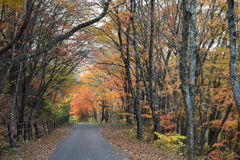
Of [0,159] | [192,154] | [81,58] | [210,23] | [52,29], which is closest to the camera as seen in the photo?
[0,159]

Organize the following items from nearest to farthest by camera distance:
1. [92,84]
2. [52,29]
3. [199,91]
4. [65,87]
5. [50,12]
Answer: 1. [50,12]
2. [52,29]
3. [199,91]
4. [65,87]
5. [92,84]

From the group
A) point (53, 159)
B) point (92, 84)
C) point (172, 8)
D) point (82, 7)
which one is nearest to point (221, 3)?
point (172, 8)

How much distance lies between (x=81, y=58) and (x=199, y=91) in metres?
9.85

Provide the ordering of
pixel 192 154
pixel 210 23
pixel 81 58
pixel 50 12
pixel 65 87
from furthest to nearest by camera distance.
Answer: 1. pixel 65 87
2. pixel 81 58
3. pixel 50 12
4. pixel 210 23
5. pixel 192 154

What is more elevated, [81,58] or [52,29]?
[52,29]

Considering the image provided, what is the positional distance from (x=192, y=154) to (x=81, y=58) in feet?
38.3

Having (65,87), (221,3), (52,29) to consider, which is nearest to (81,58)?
(52,29)

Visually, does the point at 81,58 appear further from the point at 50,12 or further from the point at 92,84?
the point at 92,84

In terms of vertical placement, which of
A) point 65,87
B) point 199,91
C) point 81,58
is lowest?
point 199,91

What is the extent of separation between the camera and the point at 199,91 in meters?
14.7

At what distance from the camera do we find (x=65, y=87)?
23.2 meters

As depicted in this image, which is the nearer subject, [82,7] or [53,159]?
[53,159]

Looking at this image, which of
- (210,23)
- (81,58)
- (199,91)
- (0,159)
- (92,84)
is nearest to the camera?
(0,159)

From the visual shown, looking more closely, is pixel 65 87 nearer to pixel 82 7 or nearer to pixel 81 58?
pixel 81 58
